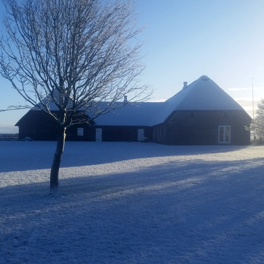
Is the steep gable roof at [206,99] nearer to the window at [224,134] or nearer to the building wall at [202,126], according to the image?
the building wall at [202,126]

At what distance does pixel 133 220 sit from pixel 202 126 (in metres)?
29.6

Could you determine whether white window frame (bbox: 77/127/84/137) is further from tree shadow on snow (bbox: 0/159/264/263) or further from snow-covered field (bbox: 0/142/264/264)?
tree shadow on snow (bbox: 0/159/264/263)

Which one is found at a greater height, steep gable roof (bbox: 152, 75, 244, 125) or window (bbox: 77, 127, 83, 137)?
steep gable roof (bbox: 152, 75, 244, 125)

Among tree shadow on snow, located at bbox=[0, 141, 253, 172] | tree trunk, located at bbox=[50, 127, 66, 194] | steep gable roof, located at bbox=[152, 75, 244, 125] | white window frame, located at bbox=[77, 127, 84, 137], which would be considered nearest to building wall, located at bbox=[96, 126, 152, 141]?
white window frame, located at bbox=[77, 127, 84, 137]

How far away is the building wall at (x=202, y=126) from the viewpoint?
3494 centimetres

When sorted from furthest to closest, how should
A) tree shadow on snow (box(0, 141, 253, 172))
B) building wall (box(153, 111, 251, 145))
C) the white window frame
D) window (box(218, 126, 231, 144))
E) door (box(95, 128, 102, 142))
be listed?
the white window frame < door (box(95, 128, 102, 142)) < window (box(218, 126, 231, 144)) < building wall (box(153, 111, 251, 145)) < tree shadow on snow (box(0, 141, 253, 172))

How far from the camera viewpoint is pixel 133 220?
21.9 feet

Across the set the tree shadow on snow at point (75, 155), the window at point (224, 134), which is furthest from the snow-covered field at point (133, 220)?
the window at point (224, 134)

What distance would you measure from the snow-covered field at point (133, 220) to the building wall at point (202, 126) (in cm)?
2348

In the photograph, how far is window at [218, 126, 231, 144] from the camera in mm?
35719

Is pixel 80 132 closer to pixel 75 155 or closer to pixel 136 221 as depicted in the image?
pixel 75 155

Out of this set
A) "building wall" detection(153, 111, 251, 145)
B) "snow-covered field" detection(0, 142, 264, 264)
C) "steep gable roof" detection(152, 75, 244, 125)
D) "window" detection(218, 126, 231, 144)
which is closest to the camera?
"snow-covered field" detection(0, 142, 264, 264)

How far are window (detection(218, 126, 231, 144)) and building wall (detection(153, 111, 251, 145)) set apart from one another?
0.29 meters

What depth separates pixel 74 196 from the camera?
8688 mm
